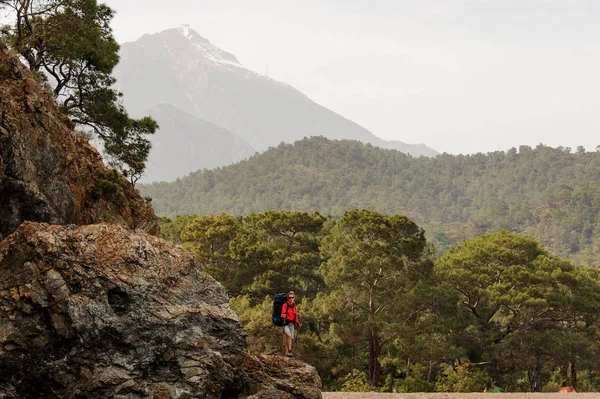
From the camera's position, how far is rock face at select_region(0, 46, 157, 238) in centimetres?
1165

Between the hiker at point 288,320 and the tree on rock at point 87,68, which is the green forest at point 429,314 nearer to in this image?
the tree on rock at point 87,68

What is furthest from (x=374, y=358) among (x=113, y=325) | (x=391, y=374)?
(x=113, y=325)

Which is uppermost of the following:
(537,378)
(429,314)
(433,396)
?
(429,314)

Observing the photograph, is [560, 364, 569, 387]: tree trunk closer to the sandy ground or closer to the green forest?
the green forest

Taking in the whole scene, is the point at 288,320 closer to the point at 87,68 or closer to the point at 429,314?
the point at 87,68

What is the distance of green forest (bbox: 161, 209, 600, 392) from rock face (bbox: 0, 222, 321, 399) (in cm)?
1795

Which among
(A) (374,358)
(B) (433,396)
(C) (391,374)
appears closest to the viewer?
(B) (433,396)

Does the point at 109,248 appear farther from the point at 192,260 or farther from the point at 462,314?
the point at 462,314

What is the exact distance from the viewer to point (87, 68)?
1892cm

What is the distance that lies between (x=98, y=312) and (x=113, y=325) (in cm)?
32

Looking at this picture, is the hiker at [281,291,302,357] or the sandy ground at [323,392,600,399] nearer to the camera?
the hiker at [281,291,302,357]

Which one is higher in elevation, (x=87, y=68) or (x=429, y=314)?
(x=87, y=68)

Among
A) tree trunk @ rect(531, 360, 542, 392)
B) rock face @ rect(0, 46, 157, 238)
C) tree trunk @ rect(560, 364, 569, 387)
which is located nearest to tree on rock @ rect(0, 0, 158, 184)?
rock face @ rect(0, 46, 157, 238)

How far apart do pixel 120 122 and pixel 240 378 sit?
11058 mm
